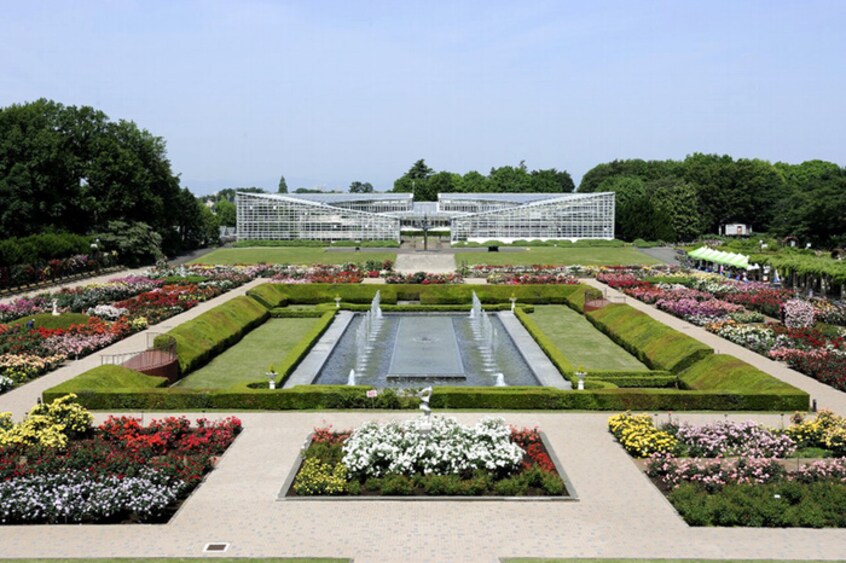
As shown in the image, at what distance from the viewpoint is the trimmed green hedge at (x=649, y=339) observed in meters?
24.8

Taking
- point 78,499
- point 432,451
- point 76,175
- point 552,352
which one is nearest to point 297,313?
point 552,352

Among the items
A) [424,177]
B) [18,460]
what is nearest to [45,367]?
[18,460]

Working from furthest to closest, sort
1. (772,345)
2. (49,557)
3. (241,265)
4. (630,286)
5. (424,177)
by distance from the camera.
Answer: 1. (424,177)
2. (241,265)
3. (630,286)
4. (772,345)
5. (49,557)

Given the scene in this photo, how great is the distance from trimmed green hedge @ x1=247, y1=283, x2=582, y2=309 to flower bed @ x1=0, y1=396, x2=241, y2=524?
23.1m

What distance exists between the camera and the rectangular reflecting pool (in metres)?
24.7

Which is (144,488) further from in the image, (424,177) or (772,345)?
(424,177)

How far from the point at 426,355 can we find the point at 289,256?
134ft

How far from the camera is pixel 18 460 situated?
1562cm

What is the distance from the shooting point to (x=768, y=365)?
25578 mm

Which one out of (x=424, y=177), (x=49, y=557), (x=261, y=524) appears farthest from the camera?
(x=424, y=177)

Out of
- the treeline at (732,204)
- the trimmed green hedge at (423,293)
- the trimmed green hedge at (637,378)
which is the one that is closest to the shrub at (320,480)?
the trimmed green hedge at (637,378)

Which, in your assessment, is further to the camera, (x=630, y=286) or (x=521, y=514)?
(x=630, y=286)

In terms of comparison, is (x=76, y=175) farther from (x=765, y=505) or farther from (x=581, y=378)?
(x=765, y=505)

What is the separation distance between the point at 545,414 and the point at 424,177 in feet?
389
